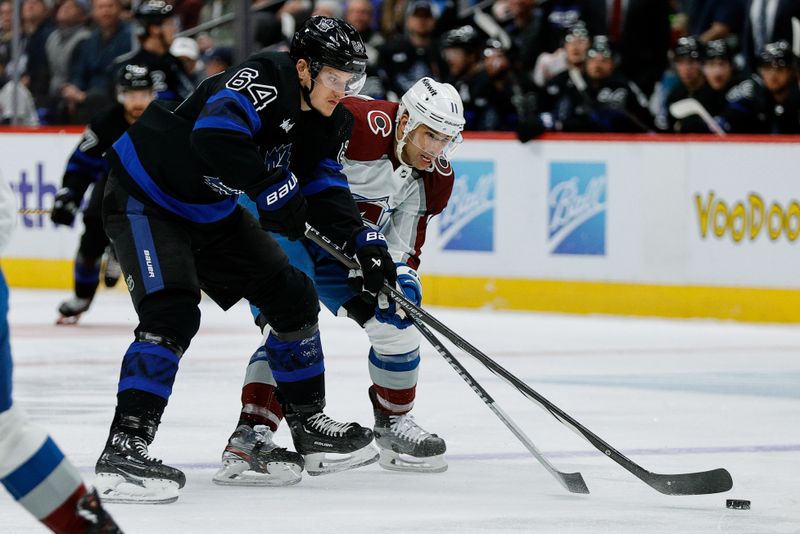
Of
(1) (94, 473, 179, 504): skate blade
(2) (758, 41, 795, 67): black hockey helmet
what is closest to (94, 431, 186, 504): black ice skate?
(1) (94, 473, 179, 504): skate blade

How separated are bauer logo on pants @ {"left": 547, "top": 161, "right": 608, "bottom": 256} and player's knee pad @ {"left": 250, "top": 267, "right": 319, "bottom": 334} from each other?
203 inches

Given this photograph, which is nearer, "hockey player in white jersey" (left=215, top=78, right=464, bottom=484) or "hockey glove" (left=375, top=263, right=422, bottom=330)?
"hockey glove" (left=375, top=263, right=422, bottom=330)

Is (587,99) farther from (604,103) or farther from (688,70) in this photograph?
(688,70)

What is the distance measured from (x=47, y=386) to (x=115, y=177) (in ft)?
7.00

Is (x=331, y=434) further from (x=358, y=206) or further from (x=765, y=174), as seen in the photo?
(x=765, y=174)

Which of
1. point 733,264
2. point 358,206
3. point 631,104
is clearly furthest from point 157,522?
point 631,104

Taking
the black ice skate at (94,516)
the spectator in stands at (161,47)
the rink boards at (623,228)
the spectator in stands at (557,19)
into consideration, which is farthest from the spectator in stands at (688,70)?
the black ice skate at (94,516)

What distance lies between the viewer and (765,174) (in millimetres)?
9000

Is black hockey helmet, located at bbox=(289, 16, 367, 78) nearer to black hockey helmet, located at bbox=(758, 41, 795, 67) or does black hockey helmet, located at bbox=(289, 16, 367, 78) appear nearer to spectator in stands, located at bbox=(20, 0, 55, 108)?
black hockey helmet, located at bbox=(758, 41, 795, 67)

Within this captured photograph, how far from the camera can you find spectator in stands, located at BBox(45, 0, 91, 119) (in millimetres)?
11812

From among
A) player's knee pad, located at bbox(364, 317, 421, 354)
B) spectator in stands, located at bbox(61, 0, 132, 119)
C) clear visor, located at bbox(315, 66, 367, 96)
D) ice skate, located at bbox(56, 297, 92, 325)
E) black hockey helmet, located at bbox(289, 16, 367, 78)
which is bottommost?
ice skate, located at bbox(56, 297, 92, 325)

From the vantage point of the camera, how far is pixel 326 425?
4.57m

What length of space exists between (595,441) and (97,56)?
7953 millimetres

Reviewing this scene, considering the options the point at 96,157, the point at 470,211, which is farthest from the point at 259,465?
the point at 470,211
